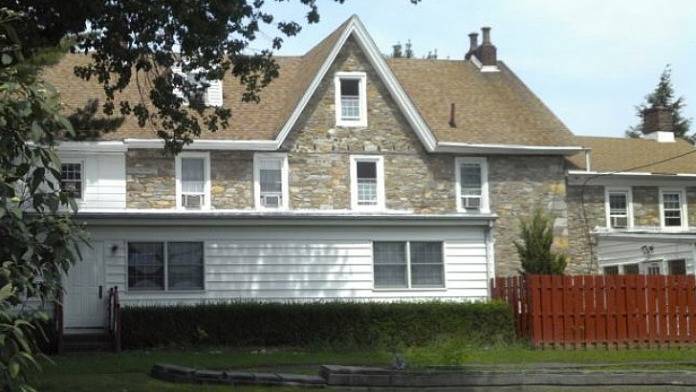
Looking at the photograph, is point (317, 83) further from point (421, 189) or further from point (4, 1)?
point (4, 1)

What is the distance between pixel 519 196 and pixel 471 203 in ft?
5.69

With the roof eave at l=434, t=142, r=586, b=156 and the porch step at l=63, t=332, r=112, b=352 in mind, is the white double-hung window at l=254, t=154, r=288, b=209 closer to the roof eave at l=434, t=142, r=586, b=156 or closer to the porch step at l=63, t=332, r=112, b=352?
the roof eave at l=434, t=142, r=586, b=156

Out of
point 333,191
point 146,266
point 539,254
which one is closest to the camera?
point 146,266

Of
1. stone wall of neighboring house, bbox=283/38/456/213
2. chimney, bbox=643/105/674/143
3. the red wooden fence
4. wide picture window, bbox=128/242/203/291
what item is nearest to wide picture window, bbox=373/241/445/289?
stone wall of neighboring house, bbox=283/38/456/213

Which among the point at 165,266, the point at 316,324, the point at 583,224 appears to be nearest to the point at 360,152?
the point at 316,324

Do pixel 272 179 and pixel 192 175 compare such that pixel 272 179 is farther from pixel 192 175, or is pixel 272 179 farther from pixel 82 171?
pixel 82 171

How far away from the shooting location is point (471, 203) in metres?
31.2

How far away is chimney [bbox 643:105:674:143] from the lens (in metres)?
40.9

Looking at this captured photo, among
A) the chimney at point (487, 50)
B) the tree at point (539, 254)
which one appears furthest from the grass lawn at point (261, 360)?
the chimney at point (487, 50)

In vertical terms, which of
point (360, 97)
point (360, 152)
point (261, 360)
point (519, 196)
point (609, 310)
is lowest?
point (261, 360)

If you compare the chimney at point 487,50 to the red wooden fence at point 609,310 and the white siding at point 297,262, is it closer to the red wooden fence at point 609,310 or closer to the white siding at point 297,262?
the white siding at point 297,262

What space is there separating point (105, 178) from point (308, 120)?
20.4 feet

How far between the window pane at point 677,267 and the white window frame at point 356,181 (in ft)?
31.8

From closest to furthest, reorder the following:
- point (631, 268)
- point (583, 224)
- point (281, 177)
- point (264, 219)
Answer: point (264, 219) → point (281, 177) → point (631, 268) → point (583, 224)
